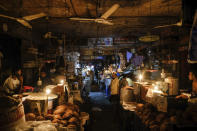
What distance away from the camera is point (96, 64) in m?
24.2

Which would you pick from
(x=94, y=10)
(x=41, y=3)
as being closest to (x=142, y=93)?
(x=94, y=10)

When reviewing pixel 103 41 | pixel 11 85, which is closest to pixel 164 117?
pixel 11 85

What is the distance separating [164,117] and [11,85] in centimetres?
643

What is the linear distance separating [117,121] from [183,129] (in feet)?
19.4

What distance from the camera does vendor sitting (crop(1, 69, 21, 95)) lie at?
5.83 metres

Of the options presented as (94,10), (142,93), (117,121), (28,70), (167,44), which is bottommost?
(117,121)

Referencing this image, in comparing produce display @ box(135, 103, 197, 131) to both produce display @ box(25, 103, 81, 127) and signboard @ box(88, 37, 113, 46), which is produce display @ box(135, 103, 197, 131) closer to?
produce display @ box(25, 103, 81, 127)

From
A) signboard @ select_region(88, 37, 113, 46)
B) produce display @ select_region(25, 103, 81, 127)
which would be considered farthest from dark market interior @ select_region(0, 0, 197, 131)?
signboard @ select_region(88, 37, 113, 46)

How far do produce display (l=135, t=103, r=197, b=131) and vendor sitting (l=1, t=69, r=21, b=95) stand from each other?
18.6ft

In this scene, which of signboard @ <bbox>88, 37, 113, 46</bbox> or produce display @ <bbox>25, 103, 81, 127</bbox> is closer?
produce display @ <bbox>25, 103, 81, 127</bbox>

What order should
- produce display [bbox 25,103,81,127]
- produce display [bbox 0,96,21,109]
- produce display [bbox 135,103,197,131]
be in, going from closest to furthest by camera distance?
produce display [bbox 0,96,21,109] → produce display [bbox 135,103,197,131] → produce display [bbox 25,103,81,127]

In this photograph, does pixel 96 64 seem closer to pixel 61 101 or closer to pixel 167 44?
pixel 167 44

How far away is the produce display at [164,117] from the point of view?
9.87ft

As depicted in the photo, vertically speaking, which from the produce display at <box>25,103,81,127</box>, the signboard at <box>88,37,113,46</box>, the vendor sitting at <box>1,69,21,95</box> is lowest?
the produce display at <box>25,103,81,127</box>
